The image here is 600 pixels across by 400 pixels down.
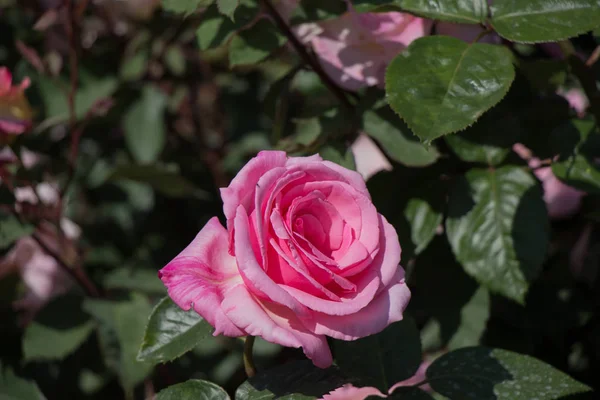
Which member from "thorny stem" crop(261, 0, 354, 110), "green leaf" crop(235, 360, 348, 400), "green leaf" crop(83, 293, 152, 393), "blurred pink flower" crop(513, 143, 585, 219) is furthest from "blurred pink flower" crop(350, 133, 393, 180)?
"green leaf" crop(235, 360, 348, 400)

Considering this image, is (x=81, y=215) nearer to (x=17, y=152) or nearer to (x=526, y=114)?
(x=17, y=152)

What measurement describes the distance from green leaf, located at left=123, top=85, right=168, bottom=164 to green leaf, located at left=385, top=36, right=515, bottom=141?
866 mm

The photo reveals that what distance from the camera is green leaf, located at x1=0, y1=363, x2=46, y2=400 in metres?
1.10

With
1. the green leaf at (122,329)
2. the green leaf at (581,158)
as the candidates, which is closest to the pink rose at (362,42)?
the green leaf at (581,158)

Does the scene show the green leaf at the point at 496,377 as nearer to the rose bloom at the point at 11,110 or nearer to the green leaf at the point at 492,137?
the green leaf at the point at 492,137

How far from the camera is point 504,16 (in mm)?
793

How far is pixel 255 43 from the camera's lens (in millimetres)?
942

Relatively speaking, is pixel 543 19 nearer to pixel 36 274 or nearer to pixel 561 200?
pixel 561 200

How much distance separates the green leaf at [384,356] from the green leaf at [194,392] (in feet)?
0.48

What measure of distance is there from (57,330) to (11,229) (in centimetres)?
21

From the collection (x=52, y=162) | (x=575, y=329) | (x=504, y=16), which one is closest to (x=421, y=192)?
(x=504, y=16)

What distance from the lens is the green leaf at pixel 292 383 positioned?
67cm

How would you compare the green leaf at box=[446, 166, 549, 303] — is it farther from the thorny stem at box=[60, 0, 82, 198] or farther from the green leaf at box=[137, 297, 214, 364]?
the thorny stem at box=[60, 0, 82, 198]

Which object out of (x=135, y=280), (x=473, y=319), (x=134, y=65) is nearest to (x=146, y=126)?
(x=134, y=65)
